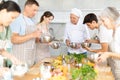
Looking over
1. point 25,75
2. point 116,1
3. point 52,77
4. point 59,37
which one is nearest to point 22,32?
point 25,75

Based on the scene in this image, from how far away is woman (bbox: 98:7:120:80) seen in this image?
237cm

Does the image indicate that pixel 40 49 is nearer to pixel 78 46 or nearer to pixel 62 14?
pixel 78 46

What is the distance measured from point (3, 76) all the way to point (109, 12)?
113 cm

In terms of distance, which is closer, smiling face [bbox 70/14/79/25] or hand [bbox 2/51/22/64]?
hand [bbox 2/51/22/64]

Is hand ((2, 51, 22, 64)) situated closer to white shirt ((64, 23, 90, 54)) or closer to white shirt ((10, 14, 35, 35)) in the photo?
white shirt ((10, 14, 35, 35))

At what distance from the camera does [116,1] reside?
476cm

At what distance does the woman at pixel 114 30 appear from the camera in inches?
93.3

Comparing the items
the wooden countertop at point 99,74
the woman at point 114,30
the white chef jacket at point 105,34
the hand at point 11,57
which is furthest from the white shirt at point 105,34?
the hand at point 11,57

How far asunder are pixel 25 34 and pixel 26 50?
178 mm

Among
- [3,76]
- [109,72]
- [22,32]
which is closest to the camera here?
[3,76]

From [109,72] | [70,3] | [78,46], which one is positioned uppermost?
[70,3]

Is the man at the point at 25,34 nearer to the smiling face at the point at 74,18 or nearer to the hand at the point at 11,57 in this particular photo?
the hand at the point at 11,57

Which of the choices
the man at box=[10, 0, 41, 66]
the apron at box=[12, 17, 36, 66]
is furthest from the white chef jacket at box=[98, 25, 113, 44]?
the apron at box=[12, 17, 36, 66]

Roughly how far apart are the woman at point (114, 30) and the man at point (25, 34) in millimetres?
747
